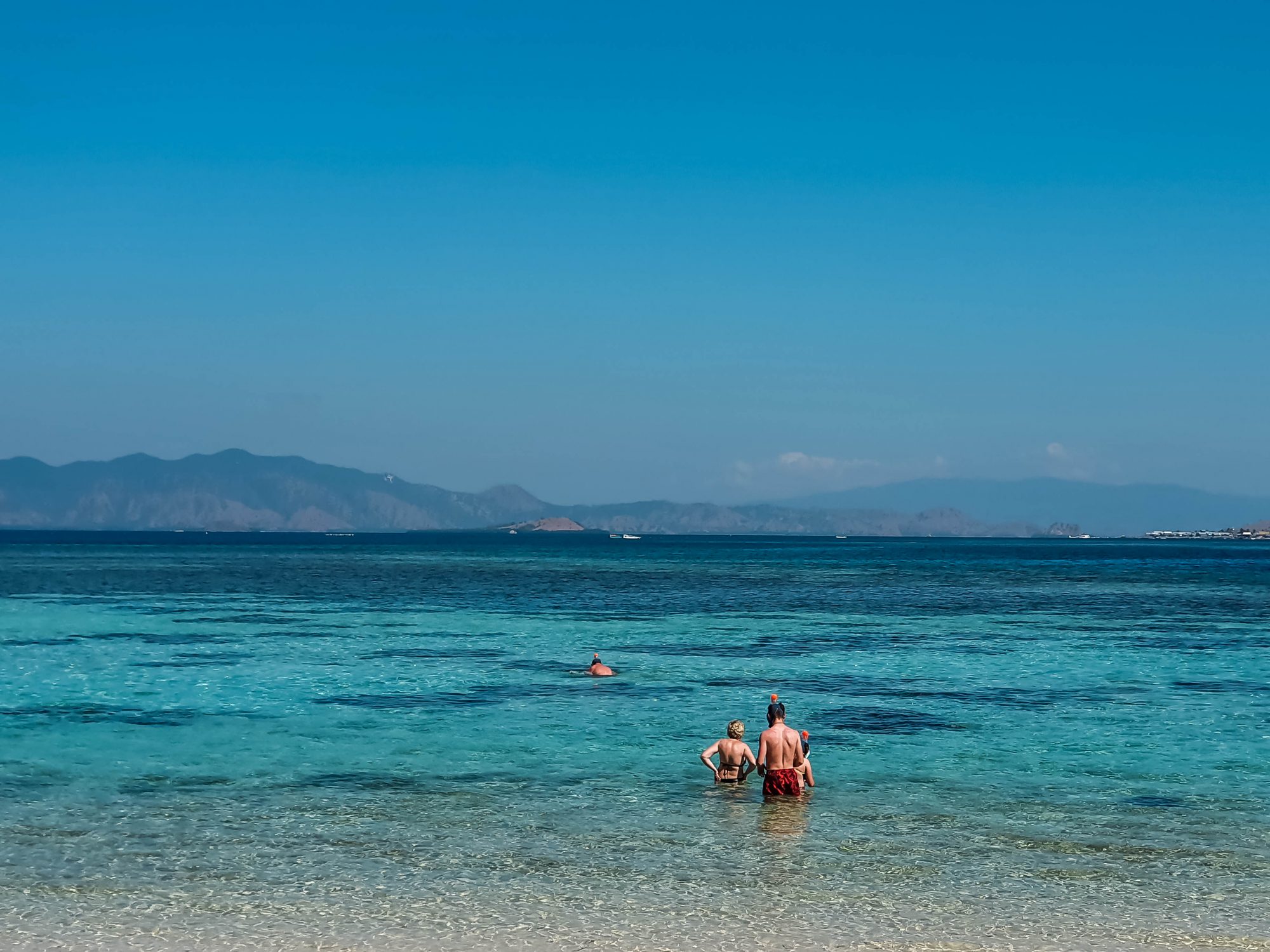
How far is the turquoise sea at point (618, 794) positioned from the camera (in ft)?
50.5

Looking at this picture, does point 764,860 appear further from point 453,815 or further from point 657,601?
point 657,601

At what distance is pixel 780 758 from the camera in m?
22.1

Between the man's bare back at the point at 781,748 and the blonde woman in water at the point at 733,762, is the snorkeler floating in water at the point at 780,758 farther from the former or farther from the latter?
the blonde woman in water at the point at 733,762

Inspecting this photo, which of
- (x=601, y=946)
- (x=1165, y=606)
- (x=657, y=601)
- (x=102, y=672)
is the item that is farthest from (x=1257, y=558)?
(x=601, y=946)

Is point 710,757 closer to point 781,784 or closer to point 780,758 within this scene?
point 780,758

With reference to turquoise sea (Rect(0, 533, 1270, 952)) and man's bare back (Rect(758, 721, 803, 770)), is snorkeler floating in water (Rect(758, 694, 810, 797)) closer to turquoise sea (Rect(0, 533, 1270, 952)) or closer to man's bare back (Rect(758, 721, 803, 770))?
man's bare back (Rect(758, 721, 803, 770))

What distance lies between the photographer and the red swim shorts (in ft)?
71.6

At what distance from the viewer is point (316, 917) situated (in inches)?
605

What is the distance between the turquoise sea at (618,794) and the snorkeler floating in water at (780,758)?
403mm

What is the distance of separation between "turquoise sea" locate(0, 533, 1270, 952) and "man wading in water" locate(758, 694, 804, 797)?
1.33ft

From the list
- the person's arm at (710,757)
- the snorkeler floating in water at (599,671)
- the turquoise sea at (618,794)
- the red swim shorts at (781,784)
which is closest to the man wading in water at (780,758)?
the red swim shorts at (781,784)

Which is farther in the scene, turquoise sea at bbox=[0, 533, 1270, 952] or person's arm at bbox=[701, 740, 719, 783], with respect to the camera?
person's arm at bbox=[701, 740, 719, 783]

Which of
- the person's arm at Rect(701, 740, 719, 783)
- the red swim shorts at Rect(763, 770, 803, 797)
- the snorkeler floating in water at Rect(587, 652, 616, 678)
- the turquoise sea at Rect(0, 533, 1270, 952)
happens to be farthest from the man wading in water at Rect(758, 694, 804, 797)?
the snorkeler floating in water at Rect(587, 652, 616, 678)

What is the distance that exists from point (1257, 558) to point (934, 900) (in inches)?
8167
